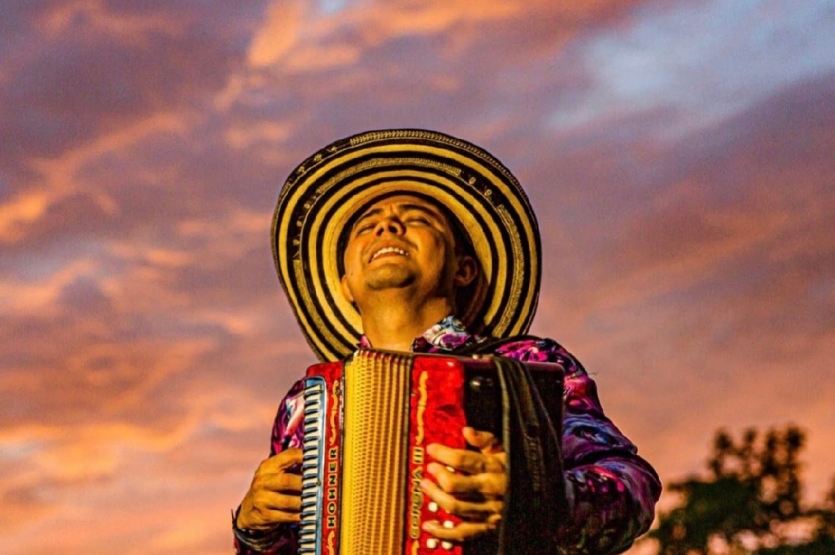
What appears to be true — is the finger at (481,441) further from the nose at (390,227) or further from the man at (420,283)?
the nose at (390,227)

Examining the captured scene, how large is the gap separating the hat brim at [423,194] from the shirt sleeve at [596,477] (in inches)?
28.7

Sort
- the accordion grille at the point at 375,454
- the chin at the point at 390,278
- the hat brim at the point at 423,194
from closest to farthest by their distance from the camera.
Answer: the accordion grille at the point at 375,454 → the chin at the point at 390,278 → the hat brim at the point at 423,194

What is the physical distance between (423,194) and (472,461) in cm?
178

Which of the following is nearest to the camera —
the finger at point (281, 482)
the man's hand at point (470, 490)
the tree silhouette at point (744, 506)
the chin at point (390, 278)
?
the man's hand at point (470, 490)

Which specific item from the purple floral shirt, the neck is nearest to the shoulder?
the purple floral shirt

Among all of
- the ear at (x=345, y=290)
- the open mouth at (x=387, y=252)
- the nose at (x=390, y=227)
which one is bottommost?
the open mouth at (x=387, y=252)

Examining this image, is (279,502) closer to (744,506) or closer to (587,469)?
(587,469)

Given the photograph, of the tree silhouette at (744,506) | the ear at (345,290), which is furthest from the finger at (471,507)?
the tree silhouette at (744,506)

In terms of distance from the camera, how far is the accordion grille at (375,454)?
14.9 feet

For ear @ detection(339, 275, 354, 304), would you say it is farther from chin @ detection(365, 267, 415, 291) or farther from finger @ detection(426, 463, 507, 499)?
finger @ detection(426, 463, 507, 499)

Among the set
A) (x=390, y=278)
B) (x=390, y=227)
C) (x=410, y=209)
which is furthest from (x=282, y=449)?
(x=410, y=209)

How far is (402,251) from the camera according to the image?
5.55 meters

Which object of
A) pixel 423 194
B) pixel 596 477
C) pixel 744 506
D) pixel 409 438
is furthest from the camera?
pixel 744 506

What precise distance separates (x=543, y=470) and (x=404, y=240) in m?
1.40
